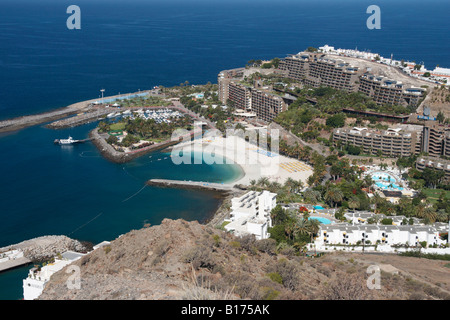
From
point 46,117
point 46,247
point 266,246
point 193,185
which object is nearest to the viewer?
point 266,246

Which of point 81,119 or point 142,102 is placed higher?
point 142,102

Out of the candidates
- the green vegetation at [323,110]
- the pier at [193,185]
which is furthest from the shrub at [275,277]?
the green vegetation at [323,110]

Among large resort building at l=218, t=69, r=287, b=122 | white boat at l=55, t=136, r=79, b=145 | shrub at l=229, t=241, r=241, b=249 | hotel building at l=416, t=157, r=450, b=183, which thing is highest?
large resort building at l=218, t=69, r=287, b=122

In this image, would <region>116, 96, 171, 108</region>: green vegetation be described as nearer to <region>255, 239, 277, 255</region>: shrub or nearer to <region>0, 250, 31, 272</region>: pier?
<region>0, 250, 31, 272</region>: pier

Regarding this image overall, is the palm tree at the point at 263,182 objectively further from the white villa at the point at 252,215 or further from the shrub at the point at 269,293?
the shrub at the point at 269,293

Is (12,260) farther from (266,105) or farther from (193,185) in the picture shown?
(266,105)

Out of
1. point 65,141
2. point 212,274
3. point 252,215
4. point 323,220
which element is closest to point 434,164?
point 323,220

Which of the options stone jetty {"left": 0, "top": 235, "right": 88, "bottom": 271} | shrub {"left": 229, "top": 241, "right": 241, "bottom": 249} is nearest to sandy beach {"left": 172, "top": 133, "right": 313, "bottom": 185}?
stone jetty {"left": 0, "top": 235, "right": 88, "bottom": 271}
